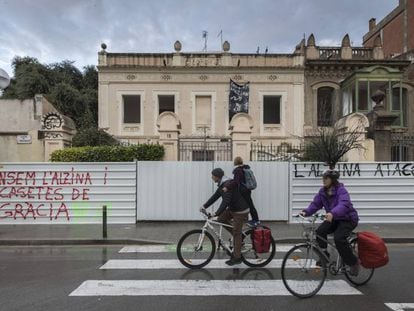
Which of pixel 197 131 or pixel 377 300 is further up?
pixel 197 131

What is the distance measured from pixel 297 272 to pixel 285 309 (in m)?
0.68

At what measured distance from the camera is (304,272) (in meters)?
5.89

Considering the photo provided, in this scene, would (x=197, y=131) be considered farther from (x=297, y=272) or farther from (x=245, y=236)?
(x=297, y=272)

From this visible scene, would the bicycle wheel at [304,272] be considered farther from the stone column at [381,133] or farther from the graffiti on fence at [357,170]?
the stone column at [381,133]

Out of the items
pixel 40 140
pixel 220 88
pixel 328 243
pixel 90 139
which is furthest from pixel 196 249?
pixel 220 88

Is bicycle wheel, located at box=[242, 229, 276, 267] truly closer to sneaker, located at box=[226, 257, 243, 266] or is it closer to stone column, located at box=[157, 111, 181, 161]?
sneaker, located at box=[226, 257, 243, 266]

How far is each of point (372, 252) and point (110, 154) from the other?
10.2 metres

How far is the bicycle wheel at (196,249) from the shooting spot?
7.35 metres

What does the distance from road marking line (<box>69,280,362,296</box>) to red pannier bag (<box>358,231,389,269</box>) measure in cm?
46

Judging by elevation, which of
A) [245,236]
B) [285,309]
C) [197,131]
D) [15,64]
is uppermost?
[15,64]

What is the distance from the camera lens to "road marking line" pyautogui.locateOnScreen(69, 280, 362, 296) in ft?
19.5

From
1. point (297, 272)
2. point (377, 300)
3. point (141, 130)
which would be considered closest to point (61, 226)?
point (297, 272)

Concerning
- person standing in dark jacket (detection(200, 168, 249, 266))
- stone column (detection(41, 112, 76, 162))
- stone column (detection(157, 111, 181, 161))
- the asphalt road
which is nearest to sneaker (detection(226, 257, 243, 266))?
person standing in dark jacket (detection(200, 168, 249, 266))

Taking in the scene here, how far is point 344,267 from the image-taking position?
20.7ft
